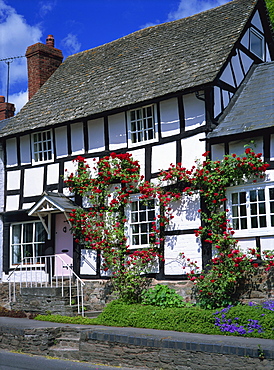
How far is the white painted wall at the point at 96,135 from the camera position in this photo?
1648 cm

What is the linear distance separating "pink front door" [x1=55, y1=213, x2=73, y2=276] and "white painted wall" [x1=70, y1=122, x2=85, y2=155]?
7.10 feet

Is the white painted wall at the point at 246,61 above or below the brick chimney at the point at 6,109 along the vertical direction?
below

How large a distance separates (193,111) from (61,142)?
503 centimetres

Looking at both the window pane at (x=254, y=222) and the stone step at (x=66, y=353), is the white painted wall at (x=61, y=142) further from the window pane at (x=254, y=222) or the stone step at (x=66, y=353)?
the stone step at (x=66, y=353)

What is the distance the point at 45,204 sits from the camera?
16.6 meters

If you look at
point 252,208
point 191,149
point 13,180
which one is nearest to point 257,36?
point 191,149

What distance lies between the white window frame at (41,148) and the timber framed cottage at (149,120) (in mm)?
42

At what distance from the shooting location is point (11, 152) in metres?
18.6

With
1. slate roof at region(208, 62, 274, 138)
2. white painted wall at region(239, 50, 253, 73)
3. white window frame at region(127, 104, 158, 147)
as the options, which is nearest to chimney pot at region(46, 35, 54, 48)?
white window frame at region(127, 104, 158, 147)

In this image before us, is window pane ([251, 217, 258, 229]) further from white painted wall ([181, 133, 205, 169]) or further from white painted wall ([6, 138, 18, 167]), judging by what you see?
white painted wall ([6, 138, 18, 167])

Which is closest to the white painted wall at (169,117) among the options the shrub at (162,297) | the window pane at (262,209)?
the window pane at (262,209)

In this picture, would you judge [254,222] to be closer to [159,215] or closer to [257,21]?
[159,215]

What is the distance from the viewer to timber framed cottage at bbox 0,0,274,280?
1397 centimetres

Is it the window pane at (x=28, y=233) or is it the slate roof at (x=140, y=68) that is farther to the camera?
the window pane at (x=28, y=233)
